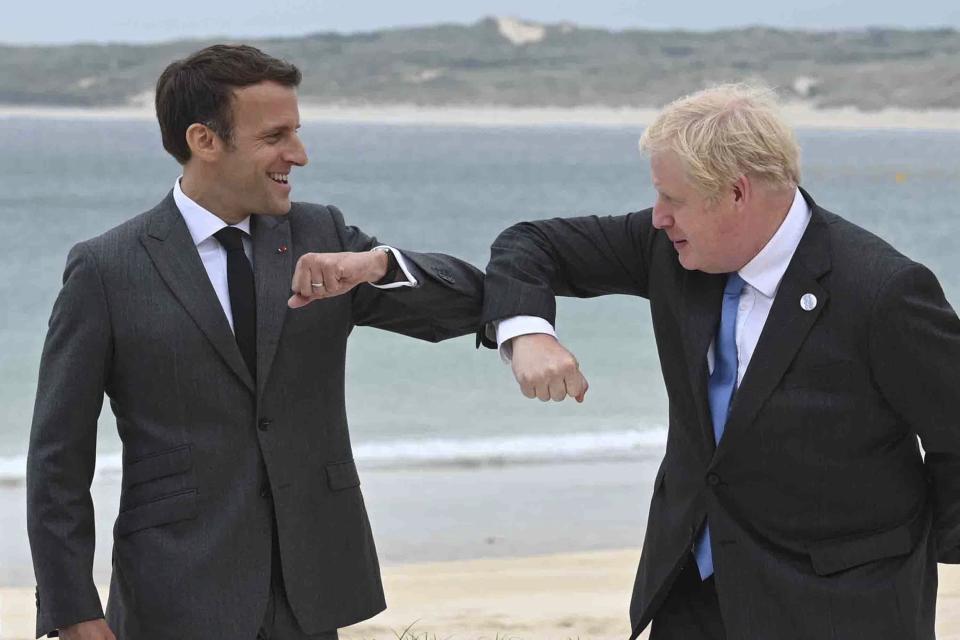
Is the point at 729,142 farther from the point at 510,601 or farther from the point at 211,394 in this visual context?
the point at 510,601

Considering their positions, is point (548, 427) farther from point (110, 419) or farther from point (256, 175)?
point (256, 175)

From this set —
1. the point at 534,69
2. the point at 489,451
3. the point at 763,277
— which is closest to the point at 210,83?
the point at 763,277

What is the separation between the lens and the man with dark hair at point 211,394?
2.83 m

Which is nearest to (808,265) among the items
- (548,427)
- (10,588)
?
(10,588)

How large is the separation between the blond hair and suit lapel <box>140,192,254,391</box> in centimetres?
85

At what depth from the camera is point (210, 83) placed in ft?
9.56

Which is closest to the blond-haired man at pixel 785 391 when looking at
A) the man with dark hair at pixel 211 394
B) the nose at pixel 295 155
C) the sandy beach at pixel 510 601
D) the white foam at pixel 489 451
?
the man with dark hair at pixel 211 394

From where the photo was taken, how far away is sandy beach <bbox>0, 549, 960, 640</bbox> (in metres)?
5.73

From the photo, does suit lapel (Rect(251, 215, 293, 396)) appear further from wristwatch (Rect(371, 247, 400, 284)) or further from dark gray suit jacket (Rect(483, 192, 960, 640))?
dark gray suit jacket (Rect(483, 192, 960, 640))

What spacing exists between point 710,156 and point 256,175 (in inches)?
33.7

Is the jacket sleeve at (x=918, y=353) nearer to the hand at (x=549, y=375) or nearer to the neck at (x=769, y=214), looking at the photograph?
the neck at (x=769, y=214)

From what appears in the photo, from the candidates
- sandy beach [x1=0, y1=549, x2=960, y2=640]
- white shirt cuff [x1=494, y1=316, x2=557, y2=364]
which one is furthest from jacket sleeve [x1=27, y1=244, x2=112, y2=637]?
sandy beach [x1=0, y1=549, x2=960, y2=640]

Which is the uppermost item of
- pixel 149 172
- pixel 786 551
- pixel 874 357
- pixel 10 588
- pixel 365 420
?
pixel 874 357

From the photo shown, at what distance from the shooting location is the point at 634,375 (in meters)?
15.1
